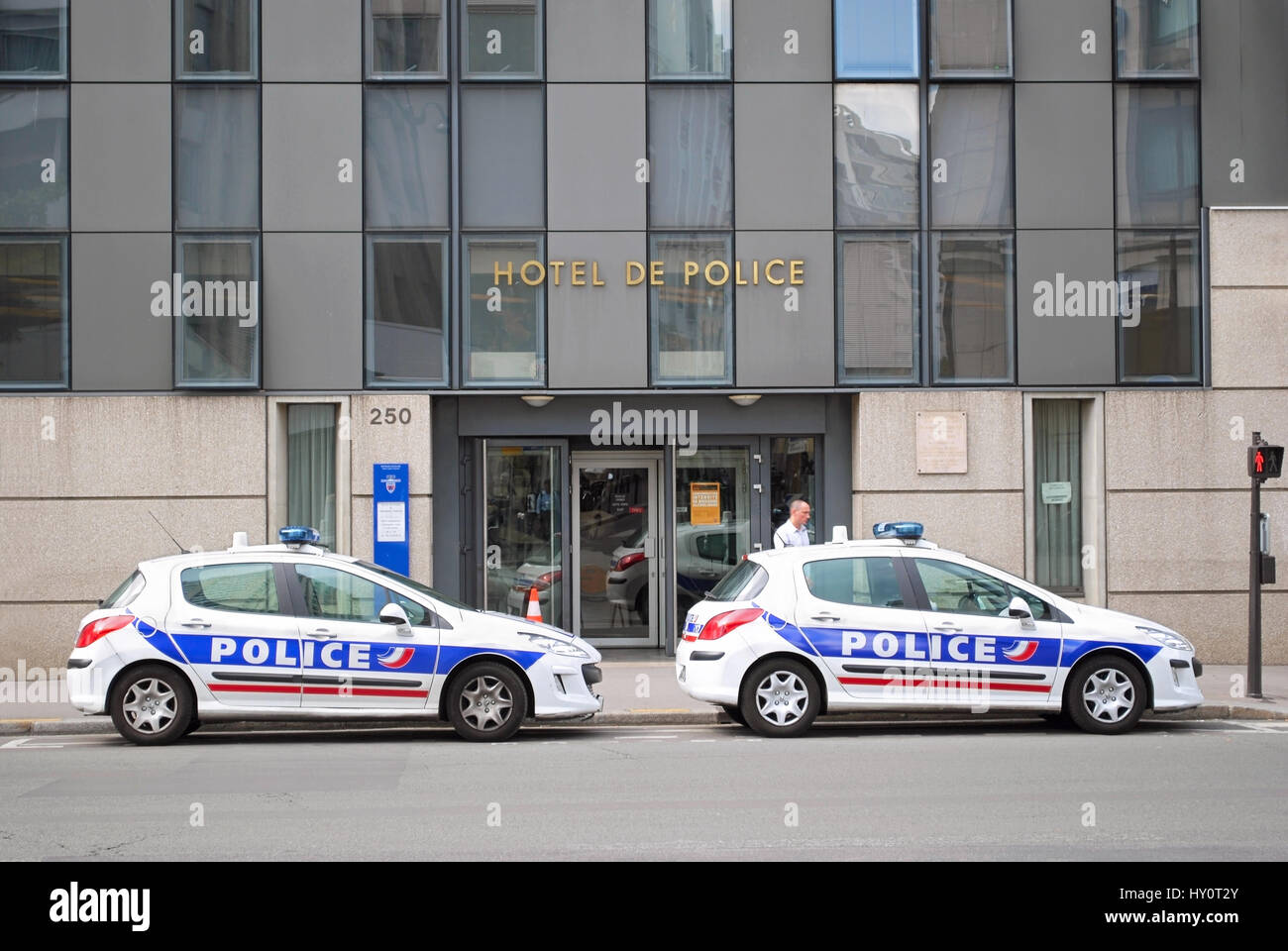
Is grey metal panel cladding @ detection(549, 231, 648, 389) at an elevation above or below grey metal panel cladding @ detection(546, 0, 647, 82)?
below

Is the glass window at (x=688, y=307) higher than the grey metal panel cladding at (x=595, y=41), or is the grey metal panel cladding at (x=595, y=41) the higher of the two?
the grey metal panel cladding at (x=595, y=41)

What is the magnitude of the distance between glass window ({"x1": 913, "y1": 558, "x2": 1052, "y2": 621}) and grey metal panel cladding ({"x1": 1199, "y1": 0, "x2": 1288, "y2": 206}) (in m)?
7.38

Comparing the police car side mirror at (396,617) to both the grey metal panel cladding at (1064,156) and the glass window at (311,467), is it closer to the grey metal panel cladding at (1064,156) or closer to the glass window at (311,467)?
the glass window at (311,467)

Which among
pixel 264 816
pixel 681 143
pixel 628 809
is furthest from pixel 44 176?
pixel 628 809

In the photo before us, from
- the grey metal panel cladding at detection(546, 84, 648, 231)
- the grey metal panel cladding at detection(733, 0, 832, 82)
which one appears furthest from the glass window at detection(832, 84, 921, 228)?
the grey metal panel cladding at detection(546, 84, 648, 231)

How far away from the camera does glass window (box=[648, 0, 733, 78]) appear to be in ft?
53.2

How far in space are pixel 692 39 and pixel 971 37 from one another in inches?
131

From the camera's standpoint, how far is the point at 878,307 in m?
16.2

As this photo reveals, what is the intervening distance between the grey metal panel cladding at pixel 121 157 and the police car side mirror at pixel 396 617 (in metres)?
7.07

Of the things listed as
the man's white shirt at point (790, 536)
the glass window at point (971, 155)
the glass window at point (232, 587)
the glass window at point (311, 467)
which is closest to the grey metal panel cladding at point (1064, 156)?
the glass window at point (971, 155)

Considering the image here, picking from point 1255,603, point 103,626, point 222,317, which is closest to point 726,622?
point 103,626

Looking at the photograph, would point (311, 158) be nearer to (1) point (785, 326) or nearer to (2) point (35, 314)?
(2) point (35, 314)

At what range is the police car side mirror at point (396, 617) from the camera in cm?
1108

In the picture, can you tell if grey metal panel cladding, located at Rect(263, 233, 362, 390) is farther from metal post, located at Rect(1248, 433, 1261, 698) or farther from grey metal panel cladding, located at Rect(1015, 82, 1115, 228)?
metal post, located at Rect(1248, 433, 1261, 698)
